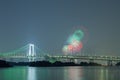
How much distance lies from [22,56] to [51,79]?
1530 inches

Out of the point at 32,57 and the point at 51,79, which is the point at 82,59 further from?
the point at 51,79

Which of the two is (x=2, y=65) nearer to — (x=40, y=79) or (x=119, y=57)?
(x=119, y=57)

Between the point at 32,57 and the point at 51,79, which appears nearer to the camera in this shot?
the point at 51,79

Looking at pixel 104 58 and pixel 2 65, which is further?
pixel 2 65

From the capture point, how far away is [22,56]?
7806 cm

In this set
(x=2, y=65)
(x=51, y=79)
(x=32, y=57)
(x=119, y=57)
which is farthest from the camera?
(x=2, y=65)

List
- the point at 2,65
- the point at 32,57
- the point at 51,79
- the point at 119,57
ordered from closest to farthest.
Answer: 1. the point at 51,79
2. the point at 119,57
3. the point at 32,57
4. the point at 2,65

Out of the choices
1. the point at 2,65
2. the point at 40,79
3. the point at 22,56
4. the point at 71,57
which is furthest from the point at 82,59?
the point at 40,79

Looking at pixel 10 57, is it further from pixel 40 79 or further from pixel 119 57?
pixel 40 79

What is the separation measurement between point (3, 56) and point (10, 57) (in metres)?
1.46

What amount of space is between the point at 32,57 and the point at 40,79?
37.7 metres

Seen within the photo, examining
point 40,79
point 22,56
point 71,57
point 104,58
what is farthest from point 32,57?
point 40,79

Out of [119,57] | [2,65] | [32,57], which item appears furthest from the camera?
[2,65]

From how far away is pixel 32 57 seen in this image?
255ft
